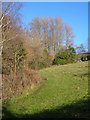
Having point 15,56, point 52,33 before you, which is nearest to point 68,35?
point 52,33

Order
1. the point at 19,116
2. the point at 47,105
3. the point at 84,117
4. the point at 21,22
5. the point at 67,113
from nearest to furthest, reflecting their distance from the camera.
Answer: the point at 84,117
the point at 67,113
the point at 19,116
the point at 47,105
the point at 21,22

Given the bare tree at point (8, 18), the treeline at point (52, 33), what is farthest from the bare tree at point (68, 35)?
the bare tree at point (8, 18)

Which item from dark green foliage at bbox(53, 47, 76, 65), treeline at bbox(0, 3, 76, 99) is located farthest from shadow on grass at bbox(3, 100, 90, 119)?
dark green foliage at bbox(53, 47, 76, 65)

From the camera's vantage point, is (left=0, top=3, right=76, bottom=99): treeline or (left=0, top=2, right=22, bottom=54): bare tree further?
(left=0, top=2, right=22, bottom=54): bare tree

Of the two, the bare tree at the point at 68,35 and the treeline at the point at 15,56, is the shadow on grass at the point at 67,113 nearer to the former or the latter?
the treeline at the point at 15,56

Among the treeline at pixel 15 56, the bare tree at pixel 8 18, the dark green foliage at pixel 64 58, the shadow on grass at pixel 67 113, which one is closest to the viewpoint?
the shadow on grass at pixel 67 113

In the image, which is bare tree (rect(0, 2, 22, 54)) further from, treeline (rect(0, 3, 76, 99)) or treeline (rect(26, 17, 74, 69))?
treeline (rect(26, 17, 74, 69))

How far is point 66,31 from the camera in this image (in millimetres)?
30938

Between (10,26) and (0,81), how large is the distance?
4.59 metres

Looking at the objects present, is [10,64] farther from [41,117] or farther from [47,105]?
[41,117]

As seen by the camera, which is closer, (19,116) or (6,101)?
(19,116)

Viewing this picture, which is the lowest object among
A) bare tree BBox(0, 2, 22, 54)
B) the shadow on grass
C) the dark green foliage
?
the shadow on grass

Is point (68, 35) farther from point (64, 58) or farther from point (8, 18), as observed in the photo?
point (8, 18)

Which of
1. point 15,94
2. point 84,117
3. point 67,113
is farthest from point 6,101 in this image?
point 84,117
